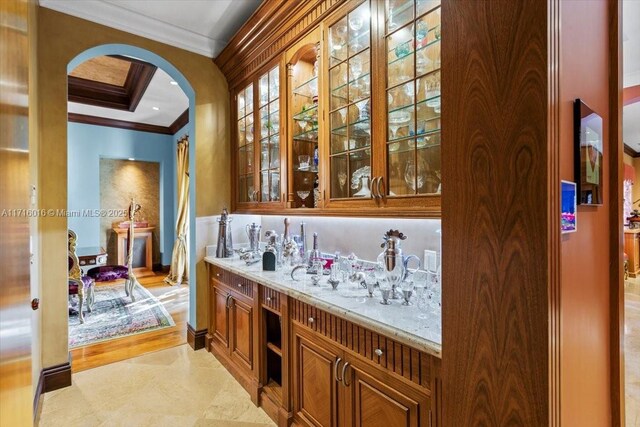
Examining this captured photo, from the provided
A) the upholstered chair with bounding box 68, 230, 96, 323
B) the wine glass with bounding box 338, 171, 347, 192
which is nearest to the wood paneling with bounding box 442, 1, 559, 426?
the wine glass with bounding box 338, 171, 347, 192

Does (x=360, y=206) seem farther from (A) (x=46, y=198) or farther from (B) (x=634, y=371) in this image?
(B) (x=634, y=371)

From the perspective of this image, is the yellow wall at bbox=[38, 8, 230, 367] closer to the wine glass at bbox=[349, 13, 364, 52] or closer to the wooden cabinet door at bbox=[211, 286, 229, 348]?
the wooden cabinet door at bbox=[211, 286, 229, 348]

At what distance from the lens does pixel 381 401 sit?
129 cm

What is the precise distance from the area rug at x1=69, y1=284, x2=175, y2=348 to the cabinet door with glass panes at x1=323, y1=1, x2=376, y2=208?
298cm

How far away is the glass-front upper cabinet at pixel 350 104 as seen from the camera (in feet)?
5.80

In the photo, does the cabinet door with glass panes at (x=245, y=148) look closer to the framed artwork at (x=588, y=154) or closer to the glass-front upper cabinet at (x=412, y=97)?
the glass-front upper cabinet at (x=412, y=97)

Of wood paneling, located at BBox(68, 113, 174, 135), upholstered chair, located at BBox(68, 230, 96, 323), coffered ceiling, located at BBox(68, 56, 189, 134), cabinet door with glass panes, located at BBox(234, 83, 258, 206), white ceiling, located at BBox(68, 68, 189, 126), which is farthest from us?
wood paneling, located at BBox(68, 113, 174, 135)

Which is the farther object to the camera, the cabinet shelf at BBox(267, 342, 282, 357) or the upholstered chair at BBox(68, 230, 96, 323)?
the upholstered chair at BBox(68, 230, 96, 323)

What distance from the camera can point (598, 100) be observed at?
106 cm

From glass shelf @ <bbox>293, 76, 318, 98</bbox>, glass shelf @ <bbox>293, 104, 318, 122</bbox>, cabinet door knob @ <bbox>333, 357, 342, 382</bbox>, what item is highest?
glass shelf @ <bbox>293, 76, 318, 98</bbox>

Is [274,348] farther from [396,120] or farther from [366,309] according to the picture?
[396,120]

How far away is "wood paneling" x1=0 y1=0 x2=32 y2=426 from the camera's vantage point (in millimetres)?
841

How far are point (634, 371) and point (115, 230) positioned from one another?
299 inches

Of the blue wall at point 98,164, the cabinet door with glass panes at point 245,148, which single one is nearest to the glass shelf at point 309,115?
the cabinet door with glass panes at point 245,148
